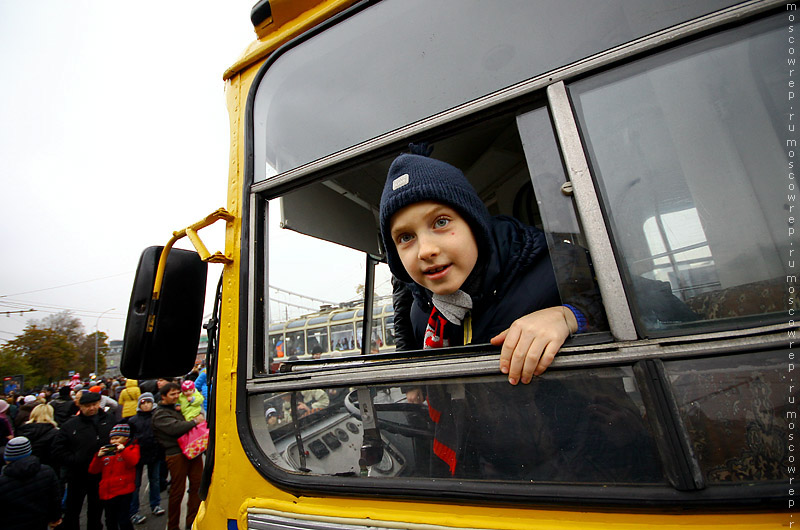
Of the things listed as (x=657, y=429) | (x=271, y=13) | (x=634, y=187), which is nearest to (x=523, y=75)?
(x=634, y=187)

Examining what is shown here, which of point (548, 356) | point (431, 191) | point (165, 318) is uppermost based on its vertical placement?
point (431, 191)

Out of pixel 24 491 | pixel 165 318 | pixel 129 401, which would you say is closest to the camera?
pixel 165 318

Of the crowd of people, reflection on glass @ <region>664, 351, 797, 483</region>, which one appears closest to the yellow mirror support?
reflection on glass @ <region>664, 351, 797, 483</region>

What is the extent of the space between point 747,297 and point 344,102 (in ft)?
4.03

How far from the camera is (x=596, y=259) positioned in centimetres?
79

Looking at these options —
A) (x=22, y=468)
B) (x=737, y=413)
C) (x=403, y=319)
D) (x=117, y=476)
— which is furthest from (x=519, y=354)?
(x=117, y=476)

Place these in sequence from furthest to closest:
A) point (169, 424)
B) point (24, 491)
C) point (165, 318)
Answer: point (169, 424)
point (24, 491)
point (165, 318)

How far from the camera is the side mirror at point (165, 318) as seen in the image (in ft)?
3.98

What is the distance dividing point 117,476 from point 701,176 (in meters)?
5.50

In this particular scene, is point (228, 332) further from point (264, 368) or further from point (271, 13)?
point (271, 13)

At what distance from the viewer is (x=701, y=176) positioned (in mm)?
750

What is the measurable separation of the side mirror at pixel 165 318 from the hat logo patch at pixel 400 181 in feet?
2.71

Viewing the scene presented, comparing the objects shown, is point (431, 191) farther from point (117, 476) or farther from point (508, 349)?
point (117, 476)

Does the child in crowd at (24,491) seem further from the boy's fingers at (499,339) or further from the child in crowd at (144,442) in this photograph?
the boy's fingers at (499,339)
